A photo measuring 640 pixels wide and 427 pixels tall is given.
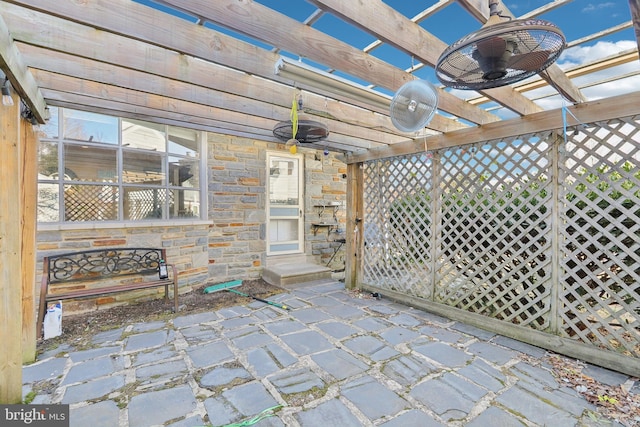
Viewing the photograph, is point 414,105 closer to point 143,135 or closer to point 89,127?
point 143,135

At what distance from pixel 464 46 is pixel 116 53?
2.22m

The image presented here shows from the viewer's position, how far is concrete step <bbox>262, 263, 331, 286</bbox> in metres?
4.71

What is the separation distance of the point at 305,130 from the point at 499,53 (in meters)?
1.73

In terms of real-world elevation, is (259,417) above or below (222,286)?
below

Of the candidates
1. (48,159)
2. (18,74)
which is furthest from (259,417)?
(48,159)

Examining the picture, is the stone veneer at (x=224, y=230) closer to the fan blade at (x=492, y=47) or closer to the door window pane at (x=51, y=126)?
the door window pane at (x=51, y=126)

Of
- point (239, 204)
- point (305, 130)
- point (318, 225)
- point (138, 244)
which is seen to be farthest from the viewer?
point (318, 225)

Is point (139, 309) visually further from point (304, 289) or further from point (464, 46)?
point (464, 46)

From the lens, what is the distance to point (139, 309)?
11.9ft

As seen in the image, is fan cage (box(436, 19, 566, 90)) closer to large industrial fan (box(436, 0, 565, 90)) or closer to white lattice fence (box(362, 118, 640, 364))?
large industrial fan (box(436, 0, 565, 90))

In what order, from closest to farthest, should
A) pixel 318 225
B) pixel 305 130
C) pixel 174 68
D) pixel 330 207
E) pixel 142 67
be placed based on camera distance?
pixel 142 67 → pixel 174 68 → pixel 305 130 → pixel 318 225 → pixel 330 207

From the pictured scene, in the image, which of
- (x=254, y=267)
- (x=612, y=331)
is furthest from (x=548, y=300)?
(x=254, y=267)

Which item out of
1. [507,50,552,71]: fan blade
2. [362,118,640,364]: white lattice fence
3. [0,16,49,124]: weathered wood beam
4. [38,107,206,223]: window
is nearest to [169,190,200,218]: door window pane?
[38,107,206,223]: window

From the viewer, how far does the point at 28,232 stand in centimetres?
249
